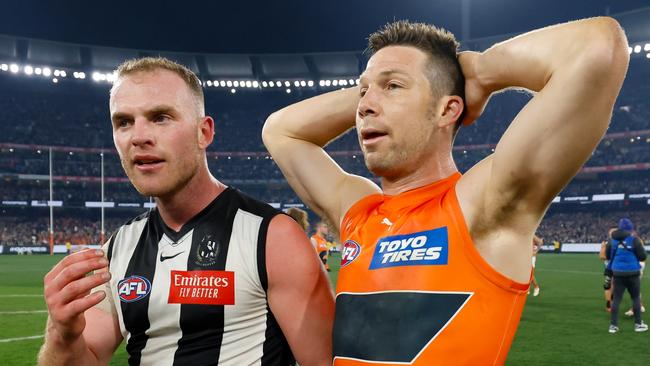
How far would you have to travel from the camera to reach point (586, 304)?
1262cm

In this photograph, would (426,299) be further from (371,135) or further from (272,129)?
(272,129)

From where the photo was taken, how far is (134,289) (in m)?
A: 2.40

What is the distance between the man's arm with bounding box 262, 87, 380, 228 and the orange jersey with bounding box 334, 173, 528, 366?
1.79 feet

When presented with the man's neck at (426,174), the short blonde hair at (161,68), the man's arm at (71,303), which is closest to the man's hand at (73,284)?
the man's arm at (71,303)

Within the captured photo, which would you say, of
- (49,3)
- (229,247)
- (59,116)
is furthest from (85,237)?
(229,247)

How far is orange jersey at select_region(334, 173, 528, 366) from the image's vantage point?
1902 mm

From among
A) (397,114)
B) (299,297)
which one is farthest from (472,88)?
(299,297)

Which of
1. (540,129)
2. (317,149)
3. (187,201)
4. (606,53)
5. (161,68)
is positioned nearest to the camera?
(606,53)

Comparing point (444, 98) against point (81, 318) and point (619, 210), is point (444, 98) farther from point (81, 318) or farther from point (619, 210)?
point (619, 210)

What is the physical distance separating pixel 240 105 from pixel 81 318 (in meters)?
53.1

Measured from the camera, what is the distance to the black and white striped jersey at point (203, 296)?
89.7 inches

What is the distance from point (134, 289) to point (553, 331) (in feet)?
28.7

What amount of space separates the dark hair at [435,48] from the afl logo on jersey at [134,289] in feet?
4.64

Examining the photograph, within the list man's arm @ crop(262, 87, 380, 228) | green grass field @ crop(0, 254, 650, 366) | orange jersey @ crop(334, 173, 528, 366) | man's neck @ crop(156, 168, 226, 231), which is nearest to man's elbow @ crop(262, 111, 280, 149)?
man's arm @ crop(262, 87, 380, 228)
